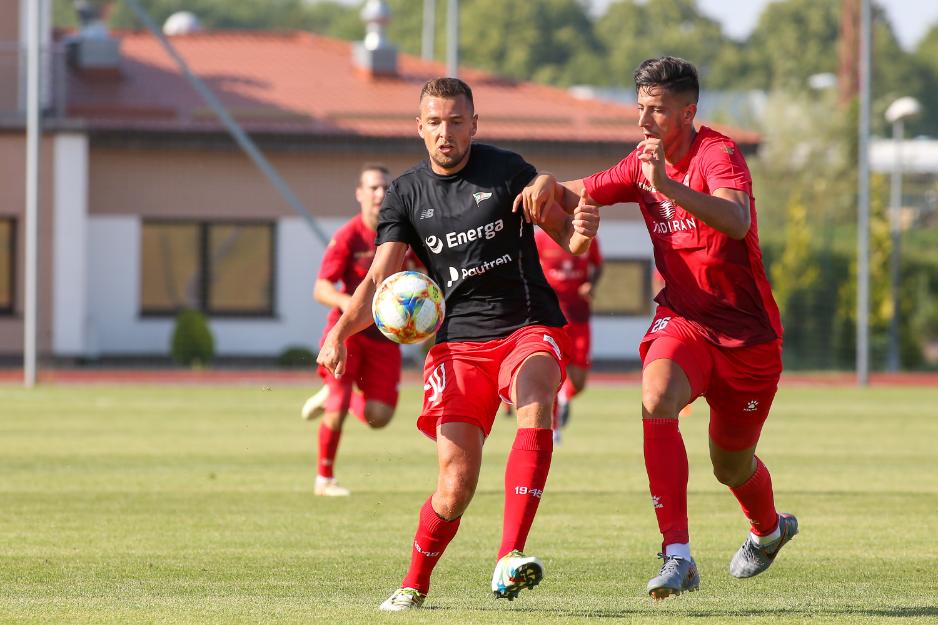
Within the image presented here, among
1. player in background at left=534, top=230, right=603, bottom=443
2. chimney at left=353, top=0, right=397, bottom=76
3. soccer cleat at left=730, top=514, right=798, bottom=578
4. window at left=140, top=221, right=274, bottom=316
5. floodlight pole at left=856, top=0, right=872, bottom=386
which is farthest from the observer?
chimney at left=353, top=0, right=397, bottom=76

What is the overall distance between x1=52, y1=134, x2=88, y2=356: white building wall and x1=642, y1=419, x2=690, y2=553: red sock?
25158 mm

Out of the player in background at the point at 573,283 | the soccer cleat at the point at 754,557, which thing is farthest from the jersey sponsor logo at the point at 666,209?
the player in background at the point at 573,283

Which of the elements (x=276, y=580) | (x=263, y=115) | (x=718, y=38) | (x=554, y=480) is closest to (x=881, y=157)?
(x=718, y=38)

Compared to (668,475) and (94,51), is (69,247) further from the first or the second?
(668,475)

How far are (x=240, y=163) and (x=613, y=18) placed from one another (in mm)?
92398

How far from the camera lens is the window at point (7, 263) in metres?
31.7

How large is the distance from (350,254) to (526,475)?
531 centimetres

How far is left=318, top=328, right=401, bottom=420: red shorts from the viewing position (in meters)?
12.1

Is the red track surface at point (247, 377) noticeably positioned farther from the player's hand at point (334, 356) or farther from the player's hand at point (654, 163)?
the player's hand at point (654, 163)

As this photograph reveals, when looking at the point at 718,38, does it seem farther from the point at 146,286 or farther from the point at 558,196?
the point at 558,196

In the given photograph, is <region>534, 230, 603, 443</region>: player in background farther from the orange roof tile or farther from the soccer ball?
the orange roof tile

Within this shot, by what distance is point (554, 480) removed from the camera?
13070 mm

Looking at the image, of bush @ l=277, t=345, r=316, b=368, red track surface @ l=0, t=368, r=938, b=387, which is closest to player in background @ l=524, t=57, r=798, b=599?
red track surface @ l=0, t=368, r=938, b=387

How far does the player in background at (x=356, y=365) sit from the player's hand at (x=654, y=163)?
5.11 metres
